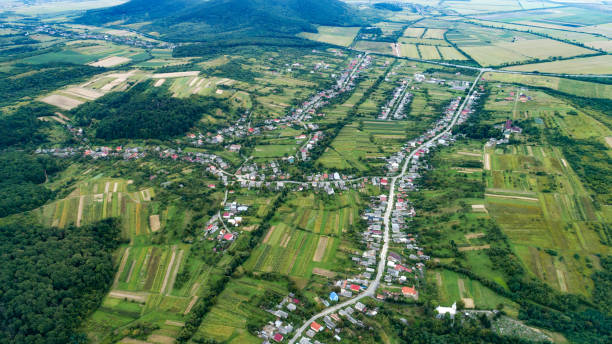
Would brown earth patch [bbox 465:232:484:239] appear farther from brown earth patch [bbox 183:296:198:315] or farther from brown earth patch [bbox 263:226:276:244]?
brown earth patch [bbox 183:296:198:315]

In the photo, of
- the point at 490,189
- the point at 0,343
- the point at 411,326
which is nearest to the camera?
the point at 0,343

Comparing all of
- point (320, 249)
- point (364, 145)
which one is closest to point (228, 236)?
point (320, 249)

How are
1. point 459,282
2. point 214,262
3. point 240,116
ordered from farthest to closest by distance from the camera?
point 240,116 → point 214,262 → point 459,282

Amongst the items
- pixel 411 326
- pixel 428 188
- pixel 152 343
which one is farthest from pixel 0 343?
→ pixel 428 188

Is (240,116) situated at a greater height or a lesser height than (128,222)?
greater

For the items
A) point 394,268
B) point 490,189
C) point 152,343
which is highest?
point 490,189

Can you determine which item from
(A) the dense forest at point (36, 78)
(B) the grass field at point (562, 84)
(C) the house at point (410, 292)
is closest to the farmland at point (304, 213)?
(C) the house at point (410, 292)

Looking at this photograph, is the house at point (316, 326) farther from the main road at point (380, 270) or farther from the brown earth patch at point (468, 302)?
Result: the brown earth patch at point (468, 302)

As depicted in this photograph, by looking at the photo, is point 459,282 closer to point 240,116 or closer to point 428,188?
point 428,188
